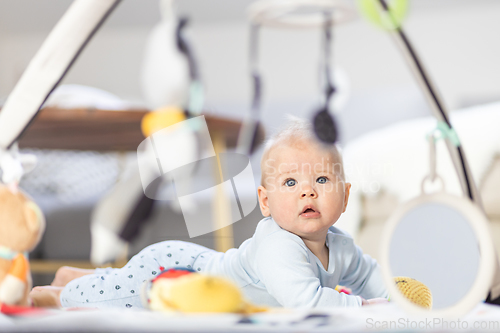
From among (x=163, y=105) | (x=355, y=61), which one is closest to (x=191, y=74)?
(x=163, y=105)

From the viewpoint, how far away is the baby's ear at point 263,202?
374 millimetres

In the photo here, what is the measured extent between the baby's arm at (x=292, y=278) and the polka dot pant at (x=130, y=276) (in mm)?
69

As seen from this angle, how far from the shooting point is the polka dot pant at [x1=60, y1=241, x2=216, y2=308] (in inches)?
15.0

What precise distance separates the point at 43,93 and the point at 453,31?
2475 millimetres

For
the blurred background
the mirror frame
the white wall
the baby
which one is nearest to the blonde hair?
the baby

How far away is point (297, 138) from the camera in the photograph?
1.19ft

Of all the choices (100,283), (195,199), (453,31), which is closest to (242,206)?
(195,199)

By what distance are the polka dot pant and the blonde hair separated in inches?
3.9

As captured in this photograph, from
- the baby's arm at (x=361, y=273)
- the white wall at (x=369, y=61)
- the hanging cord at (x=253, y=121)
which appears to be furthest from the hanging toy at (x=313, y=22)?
the white wall at (x=369, y=61)

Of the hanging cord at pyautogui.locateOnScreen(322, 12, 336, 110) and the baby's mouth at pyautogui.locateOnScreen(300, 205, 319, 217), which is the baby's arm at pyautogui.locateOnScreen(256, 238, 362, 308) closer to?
the baby's mouth at pyautogui.locateOnScreen(300, 205, 319, 217)

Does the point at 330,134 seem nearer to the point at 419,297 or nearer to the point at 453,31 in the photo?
the point at 419,297

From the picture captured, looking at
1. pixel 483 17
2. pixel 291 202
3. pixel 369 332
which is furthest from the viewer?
pixel 483 17

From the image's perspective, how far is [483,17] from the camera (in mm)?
2287

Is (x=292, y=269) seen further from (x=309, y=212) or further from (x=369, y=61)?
(x=369, y=61)
